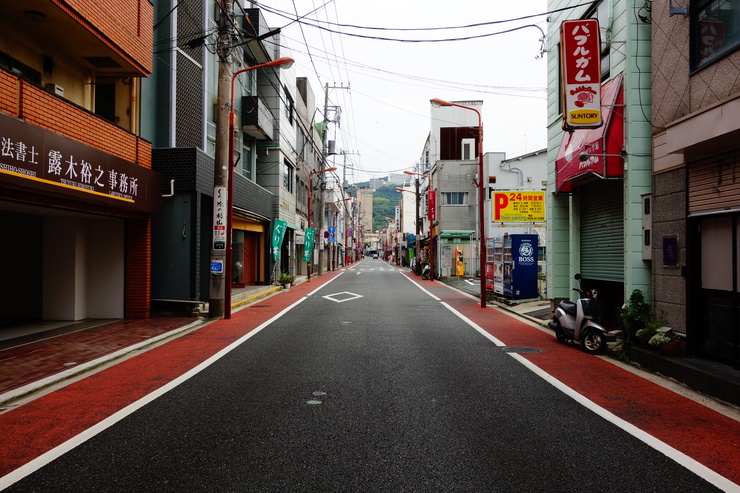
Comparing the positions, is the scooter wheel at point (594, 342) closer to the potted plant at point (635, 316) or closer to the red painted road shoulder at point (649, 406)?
the red painted road shoulder at point (649, 406)

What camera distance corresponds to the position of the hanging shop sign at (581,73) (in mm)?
9156

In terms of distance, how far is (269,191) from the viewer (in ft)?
84.9

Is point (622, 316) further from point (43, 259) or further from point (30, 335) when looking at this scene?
point (43, 259)

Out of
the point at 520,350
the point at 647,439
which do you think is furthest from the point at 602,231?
the point at 647,439

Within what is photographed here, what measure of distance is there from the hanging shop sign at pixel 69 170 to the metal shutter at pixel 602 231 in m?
11.3

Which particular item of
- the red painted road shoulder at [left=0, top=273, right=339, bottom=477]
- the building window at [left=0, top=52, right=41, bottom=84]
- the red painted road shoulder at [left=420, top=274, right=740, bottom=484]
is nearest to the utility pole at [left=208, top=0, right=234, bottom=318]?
the red painted road shoulder at [left=0, top=273, right=339, bottom=477]

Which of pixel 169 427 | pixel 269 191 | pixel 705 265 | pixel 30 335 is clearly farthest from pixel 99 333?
pixel 269 191

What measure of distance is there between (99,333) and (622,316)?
35.1ft

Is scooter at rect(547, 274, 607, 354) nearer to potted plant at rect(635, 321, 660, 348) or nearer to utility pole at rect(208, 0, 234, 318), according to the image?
potted plant at rect(635, 321, 660, 348)

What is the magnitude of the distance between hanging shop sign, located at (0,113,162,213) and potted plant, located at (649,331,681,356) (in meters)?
10.6

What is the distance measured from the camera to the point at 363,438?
438 cm

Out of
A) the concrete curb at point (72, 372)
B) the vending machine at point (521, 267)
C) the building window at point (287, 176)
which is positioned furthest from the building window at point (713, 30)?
the building window at point (287, 176)

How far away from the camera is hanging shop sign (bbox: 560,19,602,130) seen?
30.0 ft

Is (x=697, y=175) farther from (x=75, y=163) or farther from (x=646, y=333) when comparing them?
(x=75, y=163)
